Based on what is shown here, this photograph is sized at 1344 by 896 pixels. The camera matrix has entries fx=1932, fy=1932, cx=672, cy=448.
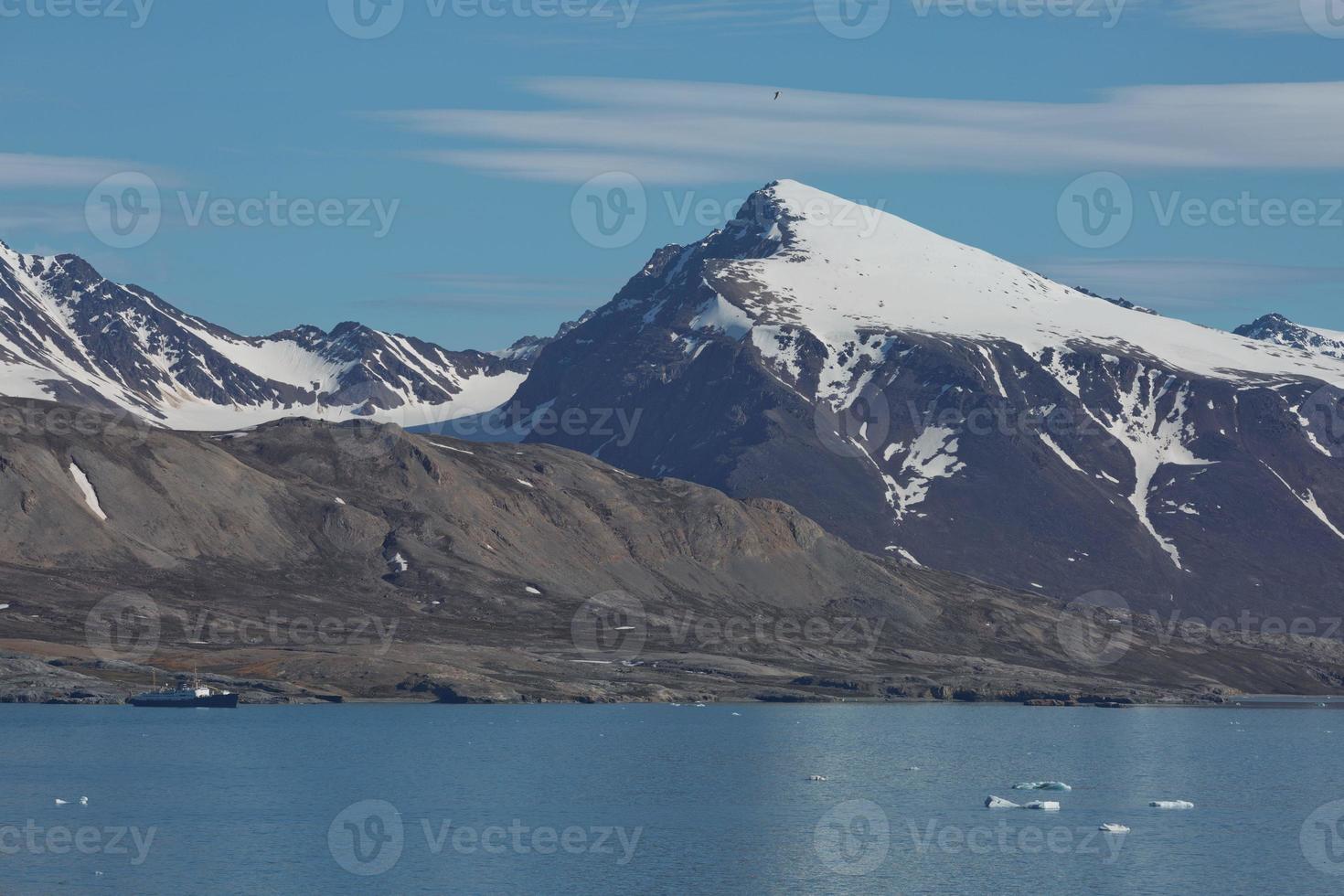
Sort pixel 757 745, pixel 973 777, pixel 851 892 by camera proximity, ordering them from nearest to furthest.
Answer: pixel 851 892 → pixel 973 777 → pixel 757 745

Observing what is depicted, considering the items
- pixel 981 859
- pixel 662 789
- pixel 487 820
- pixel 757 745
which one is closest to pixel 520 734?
pixel 757 745

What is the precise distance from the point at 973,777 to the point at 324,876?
71.2m

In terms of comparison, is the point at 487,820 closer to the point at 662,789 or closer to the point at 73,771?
the point at 662,789

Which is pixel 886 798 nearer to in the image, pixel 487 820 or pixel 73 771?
pixel 487 820

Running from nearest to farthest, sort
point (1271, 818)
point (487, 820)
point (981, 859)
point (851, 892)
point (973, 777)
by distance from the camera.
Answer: point (851, 892)
point (981, 859)
point (487, 820)
point (1271, 818)
point (973, 777)

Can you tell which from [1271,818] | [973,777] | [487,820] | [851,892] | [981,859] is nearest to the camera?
[851,892]

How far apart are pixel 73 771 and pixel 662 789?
4291cm

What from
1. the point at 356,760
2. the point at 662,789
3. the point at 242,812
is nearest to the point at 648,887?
the point at 242,812

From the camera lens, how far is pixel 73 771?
140 metres

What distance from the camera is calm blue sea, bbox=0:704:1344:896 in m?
99.1

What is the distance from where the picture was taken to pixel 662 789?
140 metres

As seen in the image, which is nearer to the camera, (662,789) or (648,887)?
(648,887)

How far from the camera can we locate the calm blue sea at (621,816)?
325ft

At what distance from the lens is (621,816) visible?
406 ft
